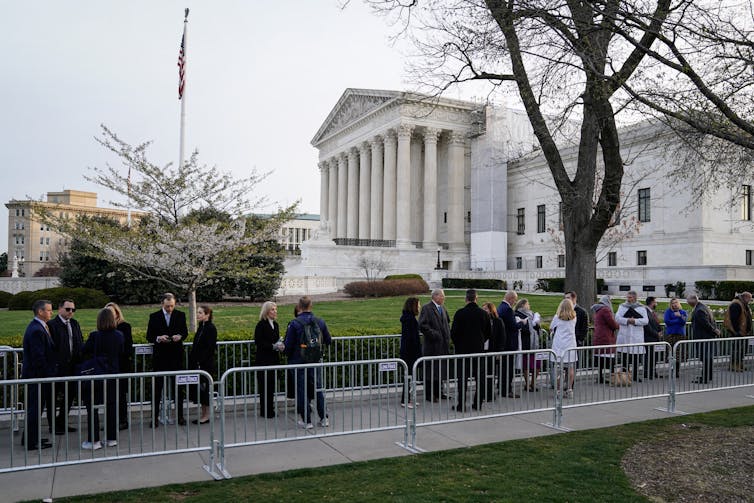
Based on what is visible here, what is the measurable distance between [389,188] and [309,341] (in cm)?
5262

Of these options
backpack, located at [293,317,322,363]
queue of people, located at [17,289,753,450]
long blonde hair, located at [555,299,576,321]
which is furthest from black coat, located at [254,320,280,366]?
long blonde hair, located at [555,299,576,321]

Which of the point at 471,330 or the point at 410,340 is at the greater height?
the point at 471,330

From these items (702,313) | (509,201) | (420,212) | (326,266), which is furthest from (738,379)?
(420,212)

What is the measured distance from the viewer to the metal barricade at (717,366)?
11.1 meters

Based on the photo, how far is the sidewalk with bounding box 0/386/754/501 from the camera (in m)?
6.23

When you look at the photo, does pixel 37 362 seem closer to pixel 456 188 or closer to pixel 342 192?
pixel 456 188

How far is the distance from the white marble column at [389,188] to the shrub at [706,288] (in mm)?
32423

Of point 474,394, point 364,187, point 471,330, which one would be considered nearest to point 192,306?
point 471,330

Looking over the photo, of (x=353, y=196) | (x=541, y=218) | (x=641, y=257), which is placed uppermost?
(x=353, y=196)

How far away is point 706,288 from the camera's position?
3353 cm

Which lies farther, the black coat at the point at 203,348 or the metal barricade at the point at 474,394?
the black coat at the point at 203,348

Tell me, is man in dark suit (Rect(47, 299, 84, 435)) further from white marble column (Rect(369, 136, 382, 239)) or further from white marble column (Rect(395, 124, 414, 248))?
white marble column (Rect(369, 136, 382, 239))

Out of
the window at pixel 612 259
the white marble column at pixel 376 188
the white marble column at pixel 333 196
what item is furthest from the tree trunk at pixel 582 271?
the white marble column at pixel 333 196

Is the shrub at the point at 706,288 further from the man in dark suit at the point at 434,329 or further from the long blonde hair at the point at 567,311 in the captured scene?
the man in dark suit at the point at 434,329
